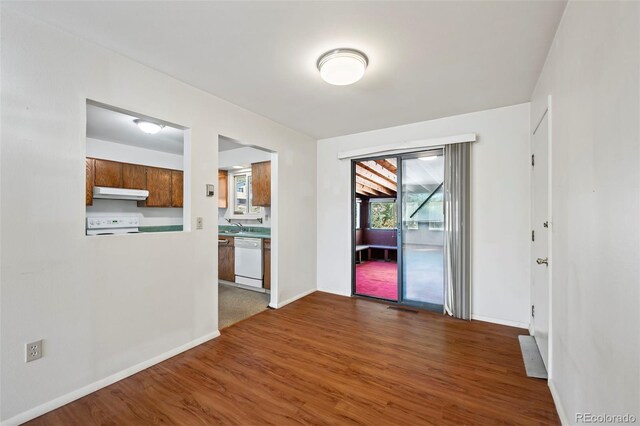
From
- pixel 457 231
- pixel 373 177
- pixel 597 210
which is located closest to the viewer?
pixel 597 210

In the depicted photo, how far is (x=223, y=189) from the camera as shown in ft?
18.2

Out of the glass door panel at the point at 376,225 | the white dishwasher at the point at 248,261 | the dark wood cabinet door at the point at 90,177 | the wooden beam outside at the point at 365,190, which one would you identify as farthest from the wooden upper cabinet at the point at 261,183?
the wooden beam outside at the point at 365,190

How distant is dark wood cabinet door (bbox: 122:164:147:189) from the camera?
4379mm

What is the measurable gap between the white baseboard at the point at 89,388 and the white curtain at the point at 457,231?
9.78 ft

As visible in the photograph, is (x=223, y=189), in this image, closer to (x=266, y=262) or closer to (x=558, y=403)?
(x=266, y=262)

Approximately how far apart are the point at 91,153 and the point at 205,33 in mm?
3726

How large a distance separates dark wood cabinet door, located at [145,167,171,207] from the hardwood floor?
9.83ft

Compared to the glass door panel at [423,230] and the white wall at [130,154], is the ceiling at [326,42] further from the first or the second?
the white wall at [130,154]

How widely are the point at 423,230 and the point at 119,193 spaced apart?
458 centimetres

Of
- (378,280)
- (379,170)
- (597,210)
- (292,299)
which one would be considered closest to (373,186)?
(379,170)

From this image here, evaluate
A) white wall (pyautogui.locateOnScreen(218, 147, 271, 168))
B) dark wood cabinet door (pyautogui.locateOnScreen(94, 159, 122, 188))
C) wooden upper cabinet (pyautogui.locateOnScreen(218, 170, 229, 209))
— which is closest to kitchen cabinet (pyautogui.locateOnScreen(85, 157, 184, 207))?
dark wood cabinet door (pyautogui.locateOnScreen(94, 159, 122, 188))

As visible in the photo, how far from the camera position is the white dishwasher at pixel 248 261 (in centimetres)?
434

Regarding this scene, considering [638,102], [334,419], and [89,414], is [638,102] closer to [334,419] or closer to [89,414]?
[334,419]

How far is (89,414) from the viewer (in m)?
1.72
